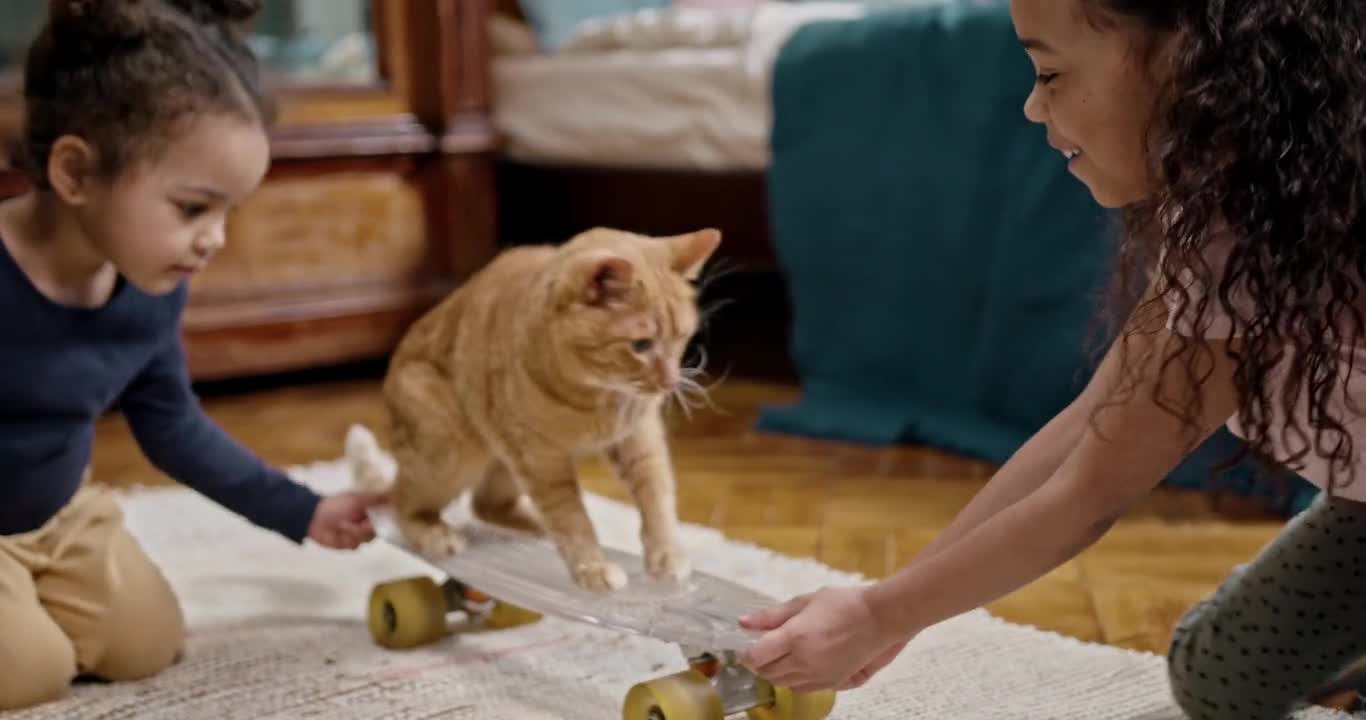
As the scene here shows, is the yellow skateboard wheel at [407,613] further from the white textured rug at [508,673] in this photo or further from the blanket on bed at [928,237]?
the blanket on bed at [928,237]

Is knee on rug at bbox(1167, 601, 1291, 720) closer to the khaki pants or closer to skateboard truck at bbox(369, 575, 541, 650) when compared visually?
skateboard truck at bbox(369, 575, 541, 650)

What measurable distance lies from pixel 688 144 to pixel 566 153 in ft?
1.09

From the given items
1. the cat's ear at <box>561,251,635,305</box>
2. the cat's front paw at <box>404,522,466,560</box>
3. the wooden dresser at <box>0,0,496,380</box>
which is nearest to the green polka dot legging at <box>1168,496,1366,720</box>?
the cat's ear at <box>561,251,635,305</box>

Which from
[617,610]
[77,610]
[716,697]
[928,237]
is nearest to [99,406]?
[77,610]

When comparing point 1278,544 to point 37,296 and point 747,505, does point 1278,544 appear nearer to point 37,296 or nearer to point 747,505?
point 747,505

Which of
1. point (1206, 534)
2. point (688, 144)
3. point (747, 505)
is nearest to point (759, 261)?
point (688, 144)

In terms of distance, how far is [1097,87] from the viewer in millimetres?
794

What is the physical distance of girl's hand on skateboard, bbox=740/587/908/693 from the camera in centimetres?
84

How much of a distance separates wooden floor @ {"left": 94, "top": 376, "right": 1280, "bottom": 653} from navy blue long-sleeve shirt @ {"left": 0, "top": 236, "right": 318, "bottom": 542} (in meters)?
0.56

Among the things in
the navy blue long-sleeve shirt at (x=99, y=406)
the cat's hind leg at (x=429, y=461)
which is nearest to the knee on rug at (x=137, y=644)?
the navy blue long-sleeve shirt at (x=99, y=406)

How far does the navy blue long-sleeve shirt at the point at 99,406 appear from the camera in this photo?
44.0 inches

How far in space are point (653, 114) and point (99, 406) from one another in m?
1.38

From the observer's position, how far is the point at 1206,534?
5.03 feet

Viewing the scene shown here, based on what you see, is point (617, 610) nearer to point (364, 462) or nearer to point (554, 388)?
point (554, 388)
